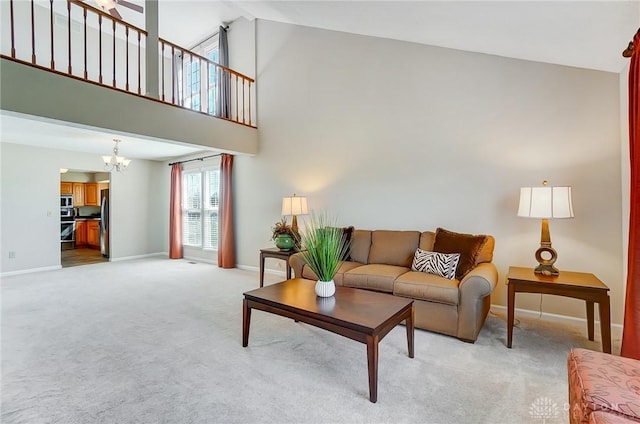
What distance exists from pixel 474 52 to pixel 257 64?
3.71 metres

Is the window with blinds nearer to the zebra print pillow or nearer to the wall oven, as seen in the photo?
the wall oven

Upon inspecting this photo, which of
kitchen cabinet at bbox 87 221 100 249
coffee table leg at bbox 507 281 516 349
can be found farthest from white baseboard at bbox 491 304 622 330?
kitchen cabinet at bbox 87 221 100 249

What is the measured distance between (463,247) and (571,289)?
35.6 inches

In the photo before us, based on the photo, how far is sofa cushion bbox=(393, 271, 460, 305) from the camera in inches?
107

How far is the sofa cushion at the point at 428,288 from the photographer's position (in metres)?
2.71

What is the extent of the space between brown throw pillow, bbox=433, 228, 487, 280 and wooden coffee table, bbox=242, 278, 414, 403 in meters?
0.93

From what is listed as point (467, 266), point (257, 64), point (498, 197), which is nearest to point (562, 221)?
point (498, 197)

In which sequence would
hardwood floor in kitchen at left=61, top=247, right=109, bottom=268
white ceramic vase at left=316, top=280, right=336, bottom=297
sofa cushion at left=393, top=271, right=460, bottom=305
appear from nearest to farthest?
white ceramic vase at left=316, top=280, right=336, bottom=297, sofa cushion at left=393, top=271, right=460, bottom=305, hardwood floor in kitchen at left=61, top=247, right=109, bottom=268

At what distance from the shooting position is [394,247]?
3.70 metres

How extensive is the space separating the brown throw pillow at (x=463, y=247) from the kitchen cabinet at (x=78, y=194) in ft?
32.6

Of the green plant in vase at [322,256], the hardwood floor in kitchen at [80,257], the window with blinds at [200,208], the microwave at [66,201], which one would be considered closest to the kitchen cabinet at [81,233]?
the hardwood floor in kitchen at [80,257]

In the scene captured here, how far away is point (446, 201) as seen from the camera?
3701 millimetres

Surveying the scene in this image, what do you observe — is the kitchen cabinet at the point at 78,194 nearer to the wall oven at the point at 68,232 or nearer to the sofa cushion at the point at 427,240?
the wall oven at the point at 68,232

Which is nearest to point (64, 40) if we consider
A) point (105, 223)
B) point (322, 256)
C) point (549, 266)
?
point (105, 223)
